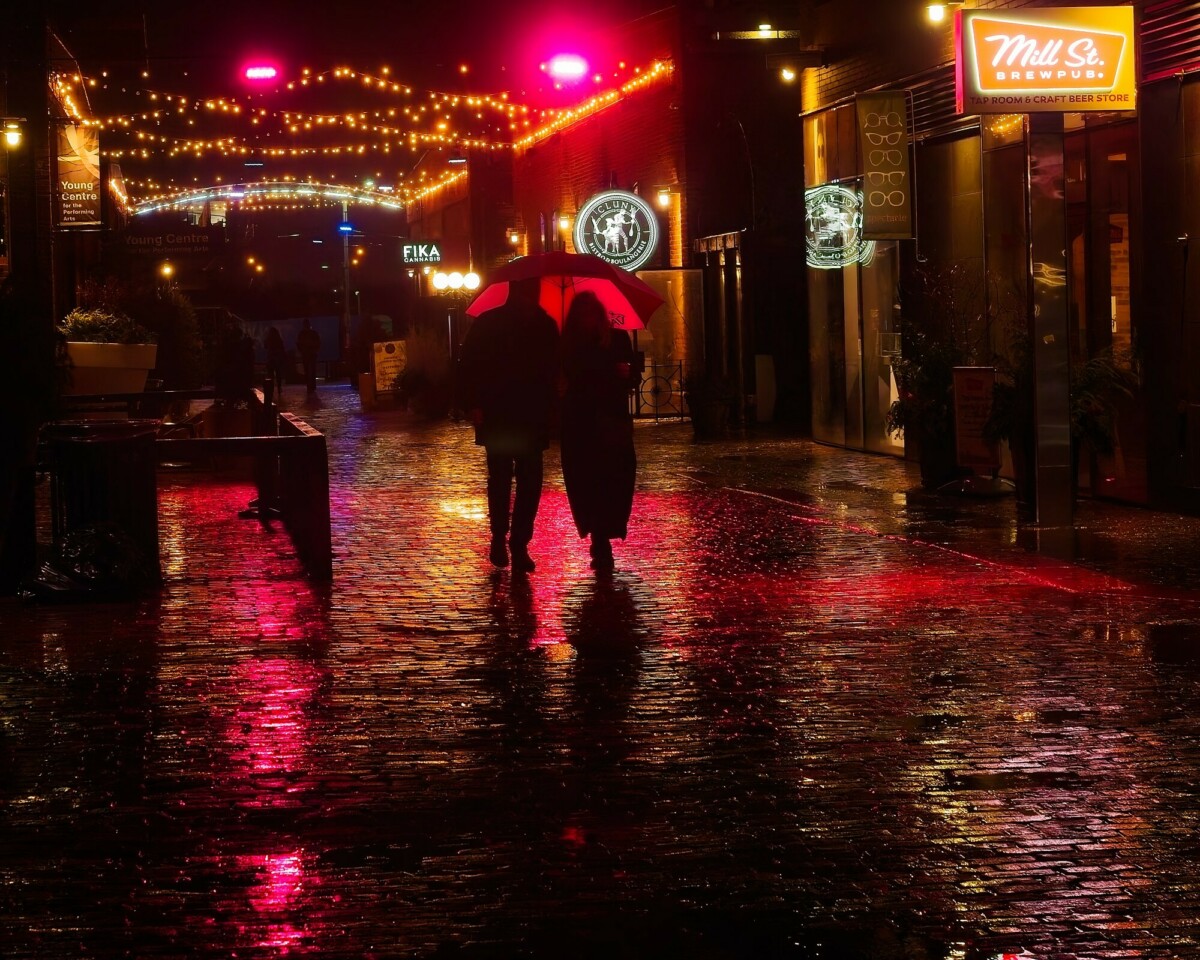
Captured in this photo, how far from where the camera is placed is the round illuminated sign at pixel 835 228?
830 inches

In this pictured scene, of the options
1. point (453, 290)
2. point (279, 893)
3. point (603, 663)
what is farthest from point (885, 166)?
point (453, 290)

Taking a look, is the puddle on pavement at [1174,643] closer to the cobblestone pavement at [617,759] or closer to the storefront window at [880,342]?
the cobblestone pavement at [617,759]

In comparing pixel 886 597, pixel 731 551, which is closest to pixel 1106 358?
pixel 731 551

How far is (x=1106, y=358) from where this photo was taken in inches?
568

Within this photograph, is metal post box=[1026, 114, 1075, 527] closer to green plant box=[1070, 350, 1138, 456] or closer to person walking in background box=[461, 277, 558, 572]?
green plant box=[1070, 350, 1138, 456]

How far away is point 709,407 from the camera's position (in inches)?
947

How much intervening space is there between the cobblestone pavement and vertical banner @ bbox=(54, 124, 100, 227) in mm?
14081

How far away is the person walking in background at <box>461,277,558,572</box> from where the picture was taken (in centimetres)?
1166

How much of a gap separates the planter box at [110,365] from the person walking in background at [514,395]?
10.9 meters

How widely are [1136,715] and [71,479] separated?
6.73 m

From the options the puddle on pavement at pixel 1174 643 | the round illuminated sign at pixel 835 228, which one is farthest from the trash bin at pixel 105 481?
the round illuminated sign at pixel 835 228

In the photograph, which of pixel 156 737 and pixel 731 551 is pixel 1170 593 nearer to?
pixel 731 551

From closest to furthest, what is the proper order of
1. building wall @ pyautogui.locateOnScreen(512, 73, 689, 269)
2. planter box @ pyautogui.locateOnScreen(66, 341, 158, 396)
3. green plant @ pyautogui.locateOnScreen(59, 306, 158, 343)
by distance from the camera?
1. planter box @ pyautogui.locateOnScreen(66, 341, 158, 396)
2. green plant @ pyautogui.locateOnScreen(59, 306, 158, 343)
3. building wall @ pyautogui.locateOnScreen(512, 73, 689, 269)

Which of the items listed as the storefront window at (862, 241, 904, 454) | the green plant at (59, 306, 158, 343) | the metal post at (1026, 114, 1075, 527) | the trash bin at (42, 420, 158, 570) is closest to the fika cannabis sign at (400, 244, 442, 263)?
the green plant at (59, 306, 158, 343)
